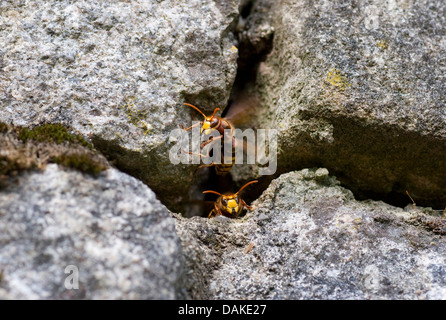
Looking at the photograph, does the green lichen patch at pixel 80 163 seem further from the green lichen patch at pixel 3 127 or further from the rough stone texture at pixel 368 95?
the rough stone texture at pixel 368 95

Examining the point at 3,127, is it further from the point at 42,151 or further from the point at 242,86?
the point at 242,86

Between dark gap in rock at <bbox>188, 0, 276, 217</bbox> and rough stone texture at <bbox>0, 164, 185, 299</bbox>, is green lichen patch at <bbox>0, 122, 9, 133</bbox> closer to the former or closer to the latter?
rough stone texture at <bbox>0, 164, 185, 299</bbox>

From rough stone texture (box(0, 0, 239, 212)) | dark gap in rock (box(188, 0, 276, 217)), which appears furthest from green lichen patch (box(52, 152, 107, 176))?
dark gap in rock (box(188, 0, 276, 217))

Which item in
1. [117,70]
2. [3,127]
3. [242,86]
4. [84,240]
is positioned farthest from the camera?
[242,86]

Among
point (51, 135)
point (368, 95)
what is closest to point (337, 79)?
point (368, 95)

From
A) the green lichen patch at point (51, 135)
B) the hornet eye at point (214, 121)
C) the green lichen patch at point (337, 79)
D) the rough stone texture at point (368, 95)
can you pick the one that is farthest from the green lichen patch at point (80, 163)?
the green lichen patch at point (337, 79)

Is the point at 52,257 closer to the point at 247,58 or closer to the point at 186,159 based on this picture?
the point at 186,159

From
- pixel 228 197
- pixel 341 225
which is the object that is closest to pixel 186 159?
pixel 228 197
